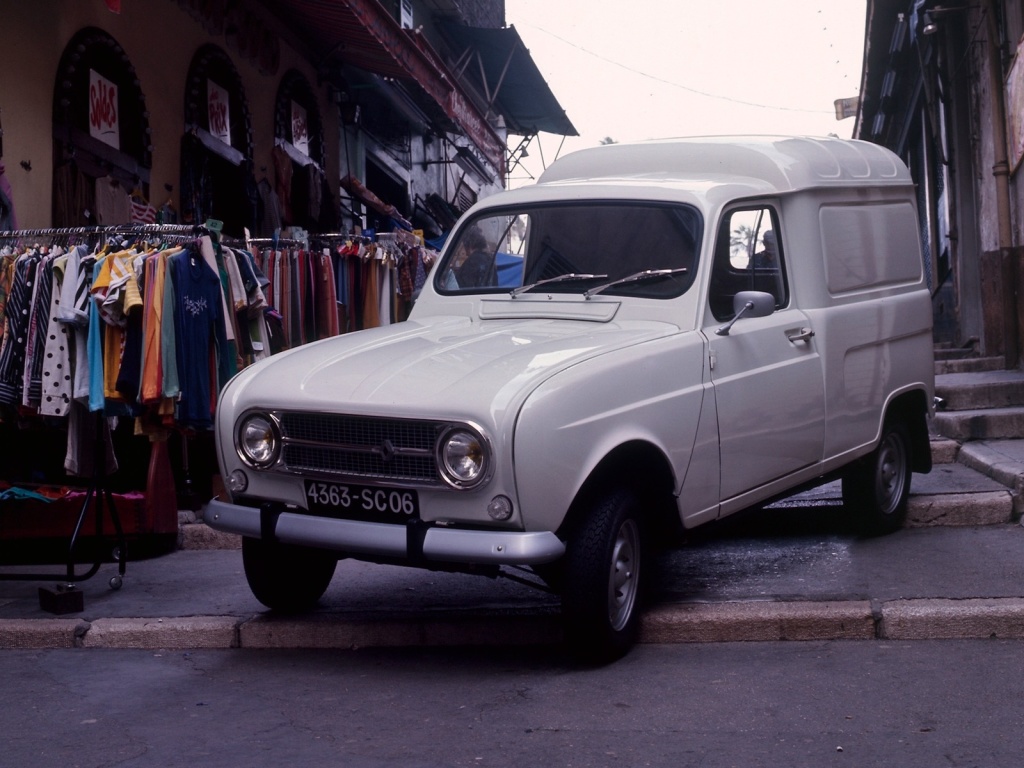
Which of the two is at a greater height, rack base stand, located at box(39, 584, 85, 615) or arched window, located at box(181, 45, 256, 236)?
arched window, located at box(181, 45, 256, 236)

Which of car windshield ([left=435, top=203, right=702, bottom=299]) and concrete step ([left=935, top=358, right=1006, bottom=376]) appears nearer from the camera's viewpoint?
car windshield ([left=435, top=203, right=702, bottom=299])

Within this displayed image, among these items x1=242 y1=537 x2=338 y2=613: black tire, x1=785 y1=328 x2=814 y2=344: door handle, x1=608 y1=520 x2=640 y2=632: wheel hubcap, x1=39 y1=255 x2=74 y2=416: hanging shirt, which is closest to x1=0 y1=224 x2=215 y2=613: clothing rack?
x1=39 y1=255 x2=74 y2=416: hanging shirt

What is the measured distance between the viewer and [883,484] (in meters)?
6.83

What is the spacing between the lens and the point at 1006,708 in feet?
13.2

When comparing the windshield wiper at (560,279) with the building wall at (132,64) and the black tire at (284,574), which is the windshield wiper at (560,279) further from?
the building wall at (132,64)

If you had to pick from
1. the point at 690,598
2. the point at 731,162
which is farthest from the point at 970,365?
the point at 690,598

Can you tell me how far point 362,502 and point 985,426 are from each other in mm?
5870

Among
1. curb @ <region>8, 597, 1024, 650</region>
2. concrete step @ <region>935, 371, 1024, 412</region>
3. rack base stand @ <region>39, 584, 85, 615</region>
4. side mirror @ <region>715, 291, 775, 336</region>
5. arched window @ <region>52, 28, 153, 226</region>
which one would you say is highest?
arched window @ <region>52, 28, 153, 226</region>

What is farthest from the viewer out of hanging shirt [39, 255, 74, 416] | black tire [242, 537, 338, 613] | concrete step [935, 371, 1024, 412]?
concrete step [935, 371, 1024, 412]

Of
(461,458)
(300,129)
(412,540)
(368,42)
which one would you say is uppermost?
(368,42)

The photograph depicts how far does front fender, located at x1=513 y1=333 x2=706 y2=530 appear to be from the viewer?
4270 mm

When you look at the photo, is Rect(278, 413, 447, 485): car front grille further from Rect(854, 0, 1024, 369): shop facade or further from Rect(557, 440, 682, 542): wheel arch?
Rect(854, 0, 1024, 369): shop facade

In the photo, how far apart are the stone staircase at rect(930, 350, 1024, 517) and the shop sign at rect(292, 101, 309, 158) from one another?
745 centimetres

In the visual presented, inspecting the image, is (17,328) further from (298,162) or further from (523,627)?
(298,162)
